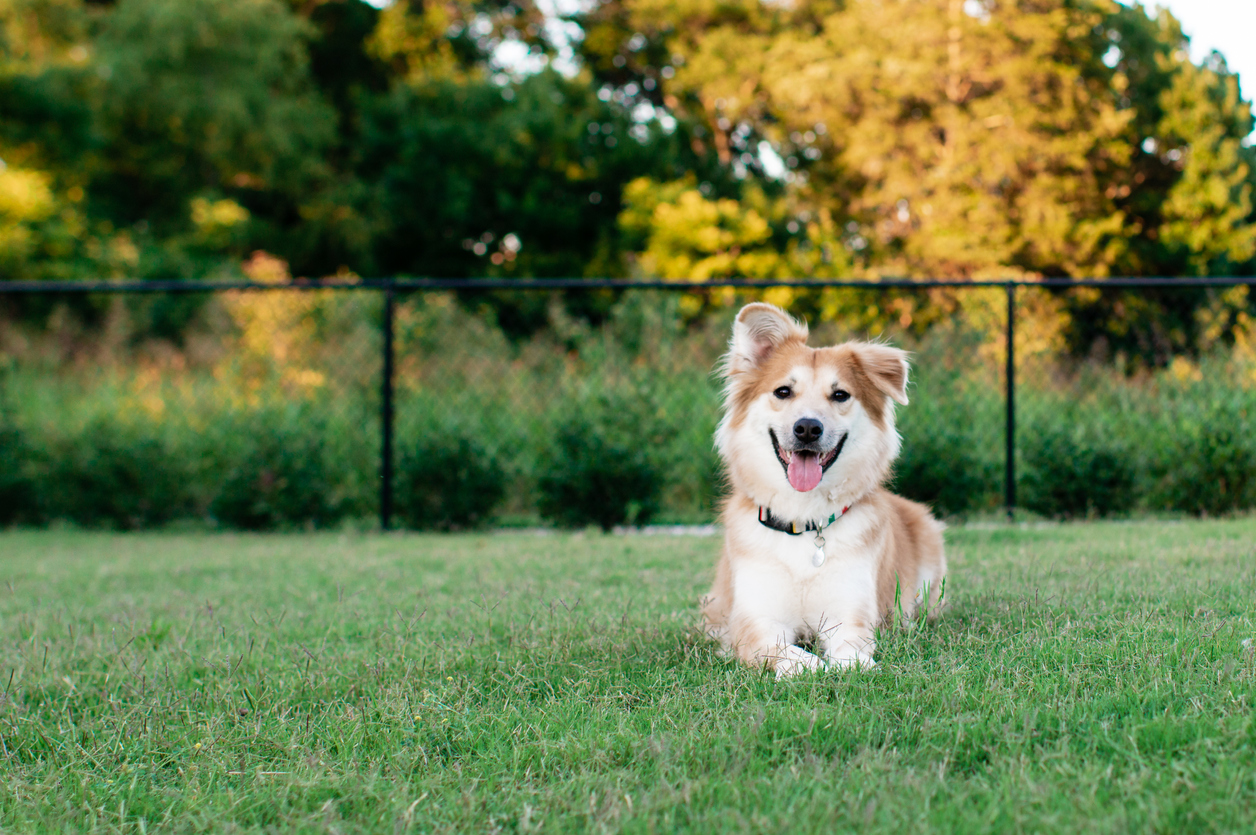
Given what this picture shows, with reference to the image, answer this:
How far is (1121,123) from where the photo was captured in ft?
61.7

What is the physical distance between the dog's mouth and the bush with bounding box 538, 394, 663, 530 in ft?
12.3

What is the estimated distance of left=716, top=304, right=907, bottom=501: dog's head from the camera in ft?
9.60

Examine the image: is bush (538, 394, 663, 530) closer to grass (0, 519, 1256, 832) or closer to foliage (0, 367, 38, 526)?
grass (0, 519, 1256, 832)

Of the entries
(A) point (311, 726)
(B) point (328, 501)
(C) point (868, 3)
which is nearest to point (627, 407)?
(B) point (328, 501)

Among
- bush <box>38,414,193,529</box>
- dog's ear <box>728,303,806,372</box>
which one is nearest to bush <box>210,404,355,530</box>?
bush <box>38,414,193,529</box>

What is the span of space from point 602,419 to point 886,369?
3.83 metres

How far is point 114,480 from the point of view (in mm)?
7375

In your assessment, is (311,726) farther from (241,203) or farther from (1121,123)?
(241,203)

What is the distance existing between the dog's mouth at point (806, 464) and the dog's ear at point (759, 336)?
414 millimetres

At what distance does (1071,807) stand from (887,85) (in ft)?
68.2

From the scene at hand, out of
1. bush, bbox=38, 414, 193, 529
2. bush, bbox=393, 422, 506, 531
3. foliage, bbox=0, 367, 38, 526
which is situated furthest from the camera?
foliage, bbox=0, 367, 38, 526

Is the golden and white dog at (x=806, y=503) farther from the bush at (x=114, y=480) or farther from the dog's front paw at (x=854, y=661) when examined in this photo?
the bush at (x=114, y=480)

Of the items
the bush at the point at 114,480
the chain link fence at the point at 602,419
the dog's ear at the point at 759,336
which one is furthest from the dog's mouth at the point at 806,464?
the bush at the point at 114,480

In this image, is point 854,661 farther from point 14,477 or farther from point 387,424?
point 14,477
